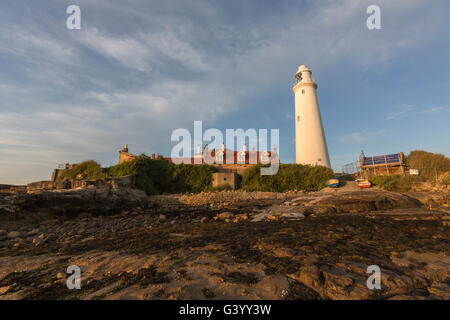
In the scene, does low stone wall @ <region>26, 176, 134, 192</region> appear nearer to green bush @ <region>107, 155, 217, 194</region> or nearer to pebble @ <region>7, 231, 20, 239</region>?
green bush @ <region>107, 155, 217, 194</region>

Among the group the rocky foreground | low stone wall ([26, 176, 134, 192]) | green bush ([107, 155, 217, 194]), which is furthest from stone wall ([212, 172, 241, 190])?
the rocky foreground

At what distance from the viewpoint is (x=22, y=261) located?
3.78m

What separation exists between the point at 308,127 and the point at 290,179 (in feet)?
Result: 24.4

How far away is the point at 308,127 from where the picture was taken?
960 inches

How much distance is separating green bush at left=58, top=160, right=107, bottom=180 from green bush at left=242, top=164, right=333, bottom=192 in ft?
53.0

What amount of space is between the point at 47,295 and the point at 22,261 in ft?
7.75

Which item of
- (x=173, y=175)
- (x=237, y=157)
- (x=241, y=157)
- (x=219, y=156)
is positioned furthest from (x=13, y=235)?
(x=241, y=157)

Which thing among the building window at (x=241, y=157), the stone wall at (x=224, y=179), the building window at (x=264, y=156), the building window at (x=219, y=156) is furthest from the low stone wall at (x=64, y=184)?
the building window at (x=264, y=156)

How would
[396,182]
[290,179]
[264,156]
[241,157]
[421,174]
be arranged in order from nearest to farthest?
[396,182]
[421,174]
[290,179]
[241,157]
[264,156]

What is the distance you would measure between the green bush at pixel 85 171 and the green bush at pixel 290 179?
635 inches

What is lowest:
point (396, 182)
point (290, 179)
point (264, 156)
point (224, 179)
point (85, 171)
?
point (396, 182)

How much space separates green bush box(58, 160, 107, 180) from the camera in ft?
66.7

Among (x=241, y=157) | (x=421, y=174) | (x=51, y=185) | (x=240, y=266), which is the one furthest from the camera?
(x=241, y=157)

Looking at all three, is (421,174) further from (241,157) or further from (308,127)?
(241,157)
